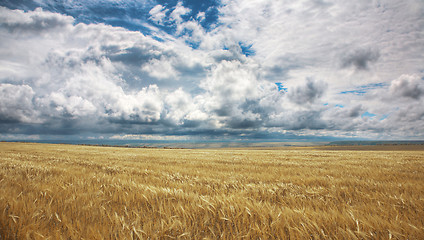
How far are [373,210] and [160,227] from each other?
10.4 feet

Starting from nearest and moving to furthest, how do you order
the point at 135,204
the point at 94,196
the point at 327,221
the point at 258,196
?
the point at 327,221 < the point at 135,204 < the point at 94,196 < the point at 258,196

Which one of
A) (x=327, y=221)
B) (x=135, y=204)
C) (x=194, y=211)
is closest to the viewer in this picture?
(x=327, y=221)

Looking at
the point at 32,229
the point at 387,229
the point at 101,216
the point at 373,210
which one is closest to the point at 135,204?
the point at 101,216

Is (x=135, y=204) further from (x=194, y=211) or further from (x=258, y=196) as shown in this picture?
(x=258, y=196)

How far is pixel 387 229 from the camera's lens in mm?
1877

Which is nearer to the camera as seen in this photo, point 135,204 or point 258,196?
point 135,204

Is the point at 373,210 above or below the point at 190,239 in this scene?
below

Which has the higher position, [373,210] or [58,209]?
[58,209]

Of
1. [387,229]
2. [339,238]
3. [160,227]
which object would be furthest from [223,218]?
[387,229]

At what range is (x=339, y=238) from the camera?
5.96 feet

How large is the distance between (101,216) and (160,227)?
88 cm

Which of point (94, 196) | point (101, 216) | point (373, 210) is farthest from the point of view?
point (94, 196)

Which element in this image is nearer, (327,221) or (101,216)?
(327,221)

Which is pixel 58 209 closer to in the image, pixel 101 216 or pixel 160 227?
pixel 101 216
